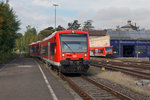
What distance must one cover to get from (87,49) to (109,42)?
38.9 m

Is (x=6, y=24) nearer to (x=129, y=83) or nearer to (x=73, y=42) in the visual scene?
(x=73, y=42)

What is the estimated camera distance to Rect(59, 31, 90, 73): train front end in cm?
1275

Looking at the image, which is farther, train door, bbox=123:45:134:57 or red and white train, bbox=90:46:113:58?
train door, bbox=123:45:134:57

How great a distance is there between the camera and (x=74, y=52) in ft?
42.5

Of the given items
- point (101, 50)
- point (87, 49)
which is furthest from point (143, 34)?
point (87, 49)

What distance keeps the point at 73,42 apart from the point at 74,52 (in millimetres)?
696

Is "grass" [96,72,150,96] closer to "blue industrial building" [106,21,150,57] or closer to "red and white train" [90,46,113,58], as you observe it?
"red and white train" [90,46,113,58]

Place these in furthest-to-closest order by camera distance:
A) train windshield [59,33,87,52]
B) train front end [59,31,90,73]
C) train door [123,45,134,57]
Result: train door [123,45,134,57] → train windshield [59,33,87,52] → train front end [59,31,90,73]

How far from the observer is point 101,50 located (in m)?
44.9

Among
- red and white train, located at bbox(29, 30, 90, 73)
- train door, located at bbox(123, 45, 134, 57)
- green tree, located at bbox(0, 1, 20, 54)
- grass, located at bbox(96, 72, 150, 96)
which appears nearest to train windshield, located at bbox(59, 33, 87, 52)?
red and white train, located at bbox(29, 30, 90, 73)

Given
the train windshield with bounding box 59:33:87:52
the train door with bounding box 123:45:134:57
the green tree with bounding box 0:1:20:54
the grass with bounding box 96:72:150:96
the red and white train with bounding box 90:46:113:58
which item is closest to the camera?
the grass with bounding box 96:72:150:96

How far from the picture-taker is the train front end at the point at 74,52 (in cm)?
1275

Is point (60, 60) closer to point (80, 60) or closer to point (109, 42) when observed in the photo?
point (80, 60)

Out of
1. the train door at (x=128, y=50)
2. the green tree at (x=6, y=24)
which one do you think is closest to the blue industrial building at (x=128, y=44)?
the train door at (x=128, y=50)
